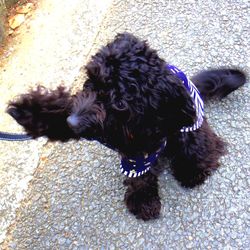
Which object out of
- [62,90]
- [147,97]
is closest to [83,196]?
[62,90]

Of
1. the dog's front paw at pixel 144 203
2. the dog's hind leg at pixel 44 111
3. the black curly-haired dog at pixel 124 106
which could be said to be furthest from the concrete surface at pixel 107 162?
the dog's hind leg at pixel 44 111

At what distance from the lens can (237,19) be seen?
9.78ft

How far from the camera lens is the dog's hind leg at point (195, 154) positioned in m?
2.07

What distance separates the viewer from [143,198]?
221 cm

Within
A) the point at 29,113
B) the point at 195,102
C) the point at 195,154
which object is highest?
the point at 29,113

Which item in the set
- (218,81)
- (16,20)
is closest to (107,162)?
(218,81)

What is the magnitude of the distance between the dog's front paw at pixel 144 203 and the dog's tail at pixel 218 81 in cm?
61

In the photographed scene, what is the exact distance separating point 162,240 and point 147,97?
2.99ft

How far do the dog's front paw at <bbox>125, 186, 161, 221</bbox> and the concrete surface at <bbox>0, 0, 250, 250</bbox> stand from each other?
0.05m

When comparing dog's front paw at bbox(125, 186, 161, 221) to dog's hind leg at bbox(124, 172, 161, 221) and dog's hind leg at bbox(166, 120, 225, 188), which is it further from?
dog's hind leg at bbox(166, 120, 225, 188)

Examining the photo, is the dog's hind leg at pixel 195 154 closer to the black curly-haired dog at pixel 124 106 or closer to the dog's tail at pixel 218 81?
the black curly-haired dog at pixel 124 106

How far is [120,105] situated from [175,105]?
22 centimetres

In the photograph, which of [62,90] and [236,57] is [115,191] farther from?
[236,57]

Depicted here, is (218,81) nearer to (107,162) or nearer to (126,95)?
(107,162)
